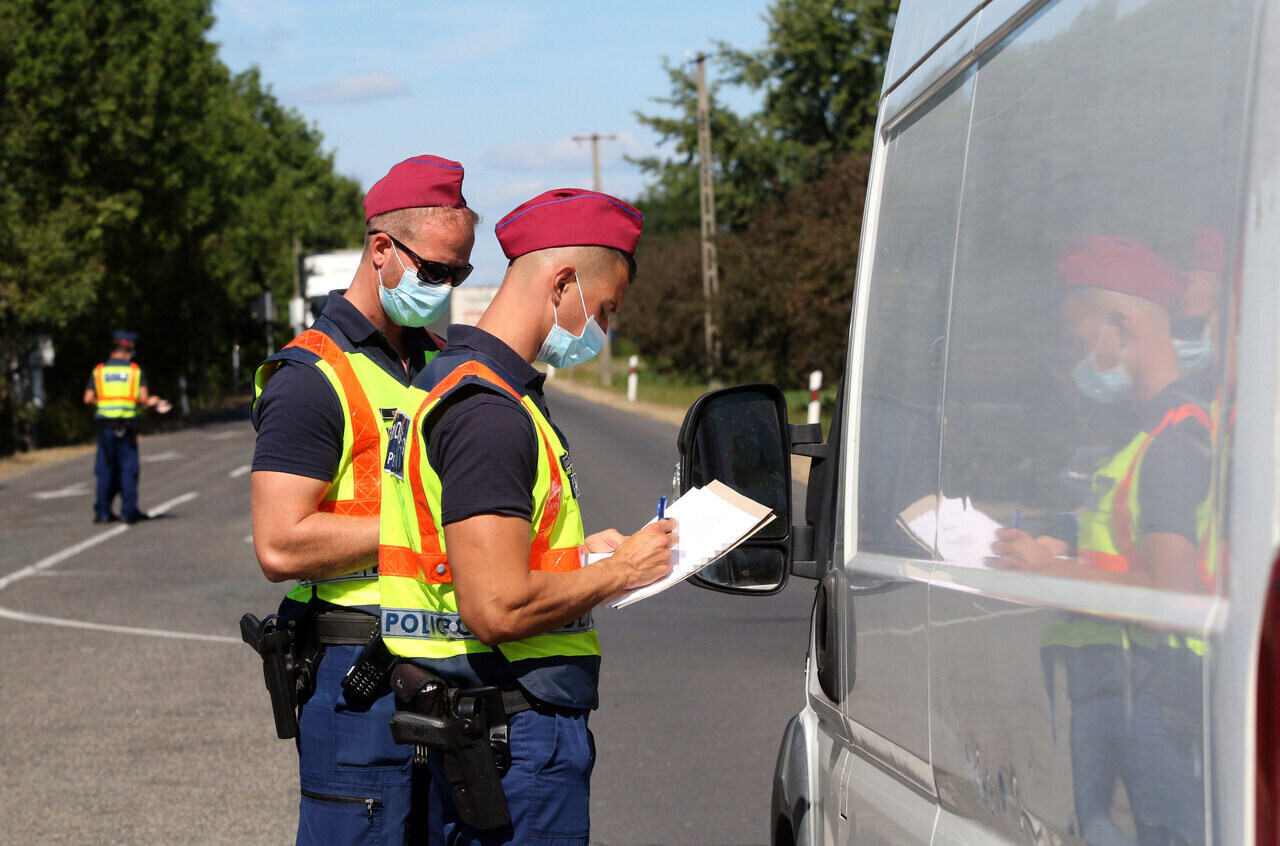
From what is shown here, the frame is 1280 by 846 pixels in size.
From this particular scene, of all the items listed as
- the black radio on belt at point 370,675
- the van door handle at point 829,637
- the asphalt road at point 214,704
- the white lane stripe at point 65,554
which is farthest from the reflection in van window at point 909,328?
the white lane stripe at point 65,554

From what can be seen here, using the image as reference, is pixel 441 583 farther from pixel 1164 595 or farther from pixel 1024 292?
pixel 1164 595

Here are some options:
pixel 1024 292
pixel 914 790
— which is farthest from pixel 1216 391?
pixel 914 790

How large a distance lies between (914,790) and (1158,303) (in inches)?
37.7

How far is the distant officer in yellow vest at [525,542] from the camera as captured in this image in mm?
2285

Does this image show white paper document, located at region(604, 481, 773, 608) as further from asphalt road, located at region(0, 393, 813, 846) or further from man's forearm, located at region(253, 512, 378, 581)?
asphalt road, located at region(0, 393, 813, 846)

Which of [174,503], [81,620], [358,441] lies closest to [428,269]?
[358,441]

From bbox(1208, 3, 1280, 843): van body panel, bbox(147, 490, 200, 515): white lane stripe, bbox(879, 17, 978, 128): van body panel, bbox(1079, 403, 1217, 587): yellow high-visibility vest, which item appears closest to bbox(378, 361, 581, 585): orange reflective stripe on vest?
bbox(879, 17, 978, 128): van body panel

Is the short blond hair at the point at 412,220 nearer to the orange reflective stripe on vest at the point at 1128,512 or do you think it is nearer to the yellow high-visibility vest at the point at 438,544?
the yellow high-visibility vest at the point at 438,544

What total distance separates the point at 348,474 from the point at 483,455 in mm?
995

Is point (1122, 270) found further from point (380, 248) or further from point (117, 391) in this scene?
point (117, 391)

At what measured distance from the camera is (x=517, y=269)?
2.51m

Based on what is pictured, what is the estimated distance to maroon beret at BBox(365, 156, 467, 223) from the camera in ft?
10.5

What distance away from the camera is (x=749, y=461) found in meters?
2.66

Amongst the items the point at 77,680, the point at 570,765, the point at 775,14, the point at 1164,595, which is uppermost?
the point at 775,14
